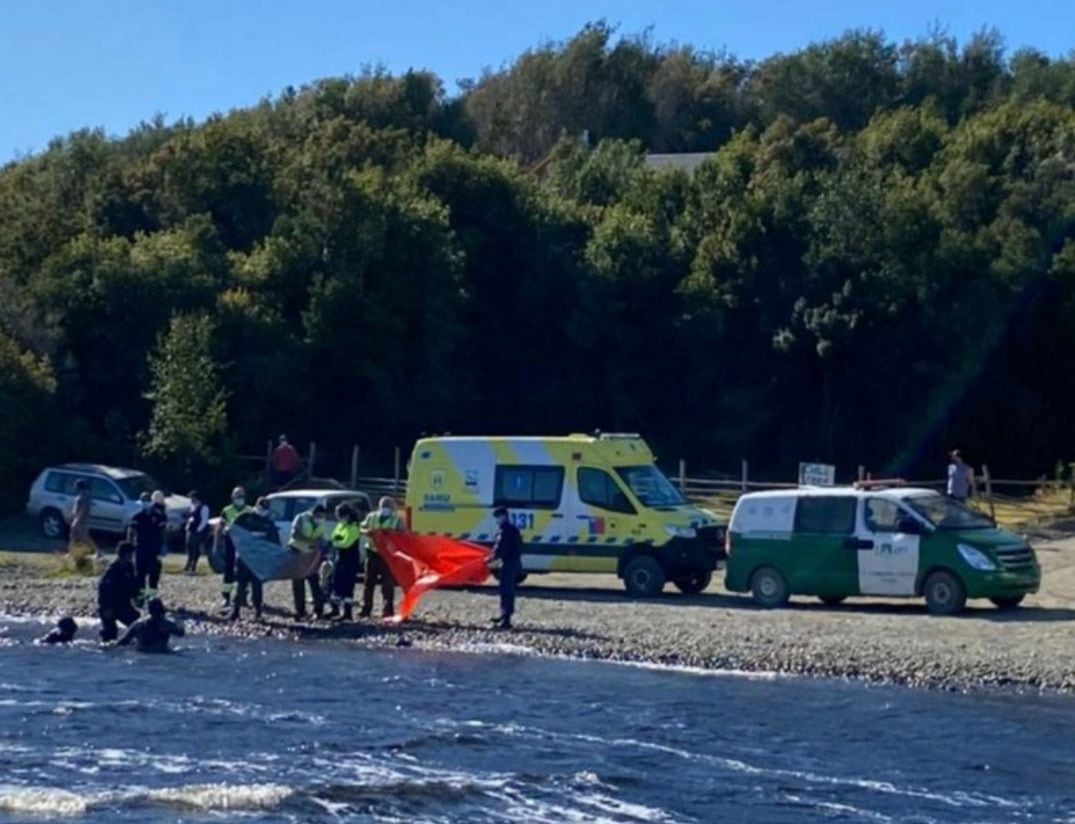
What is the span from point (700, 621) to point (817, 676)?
359 cm

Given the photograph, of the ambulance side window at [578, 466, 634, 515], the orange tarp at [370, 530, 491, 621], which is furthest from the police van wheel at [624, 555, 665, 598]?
the orange tarp at [370, 530, 491, 621]

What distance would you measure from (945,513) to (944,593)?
42.0 inches

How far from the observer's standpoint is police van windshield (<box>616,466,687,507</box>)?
30297 mm

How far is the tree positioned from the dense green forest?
6cm

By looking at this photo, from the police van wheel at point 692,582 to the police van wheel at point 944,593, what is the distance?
401cm

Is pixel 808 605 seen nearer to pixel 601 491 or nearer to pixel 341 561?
pixel 601 491

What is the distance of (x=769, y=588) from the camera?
2881 cm

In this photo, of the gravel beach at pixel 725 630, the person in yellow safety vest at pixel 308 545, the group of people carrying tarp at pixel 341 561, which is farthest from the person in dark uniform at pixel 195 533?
the person in yellow safety vest at pixel 308 545

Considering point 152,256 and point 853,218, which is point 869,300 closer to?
point 853,218

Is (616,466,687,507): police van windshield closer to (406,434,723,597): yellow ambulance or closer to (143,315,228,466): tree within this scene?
(406,434,723,597): yellow ambulance

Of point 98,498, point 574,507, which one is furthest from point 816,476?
point 98,498

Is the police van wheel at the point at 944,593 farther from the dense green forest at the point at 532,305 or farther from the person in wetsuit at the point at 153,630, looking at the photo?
the dense green forest at the point at 532,305

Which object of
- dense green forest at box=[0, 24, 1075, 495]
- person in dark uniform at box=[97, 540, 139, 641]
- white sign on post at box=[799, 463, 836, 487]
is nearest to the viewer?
person in dark uniform at box=[97, 540, 139, 641]

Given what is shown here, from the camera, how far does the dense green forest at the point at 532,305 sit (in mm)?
47375
